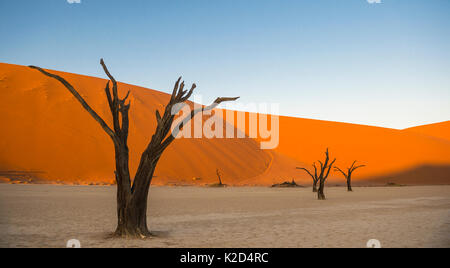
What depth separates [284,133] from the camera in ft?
273

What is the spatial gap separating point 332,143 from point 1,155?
181 ft

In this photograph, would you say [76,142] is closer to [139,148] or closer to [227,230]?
[139,148]

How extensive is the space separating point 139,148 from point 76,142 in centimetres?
678

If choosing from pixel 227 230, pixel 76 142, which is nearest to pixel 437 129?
pixel 76 142

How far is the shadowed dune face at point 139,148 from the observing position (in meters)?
39.8

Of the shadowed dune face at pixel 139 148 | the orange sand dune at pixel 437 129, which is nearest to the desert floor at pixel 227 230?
the shadowed dune face at pixel 139 148

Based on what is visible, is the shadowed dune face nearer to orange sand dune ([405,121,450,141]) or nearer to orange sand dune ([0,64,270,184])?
orange sand dune ([0,64,270,184])

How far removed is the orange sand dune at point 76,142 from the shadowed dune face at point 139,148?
9cm

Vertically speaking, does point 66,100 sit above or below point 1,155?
above

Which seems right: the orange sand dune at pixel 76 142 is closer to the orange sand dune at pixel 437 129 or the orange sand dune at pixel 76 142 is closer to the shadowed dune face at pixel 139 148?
the shadowed dune face at pixel 139 148

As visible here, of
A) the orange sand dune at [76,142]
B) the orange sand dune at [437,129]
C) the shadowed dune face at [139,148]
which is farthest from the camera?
the orange sand dune at [437,129]

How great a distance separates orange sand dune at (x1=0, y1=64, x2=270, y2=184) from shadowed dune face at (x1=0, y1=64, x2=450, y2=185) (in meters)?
0.09
